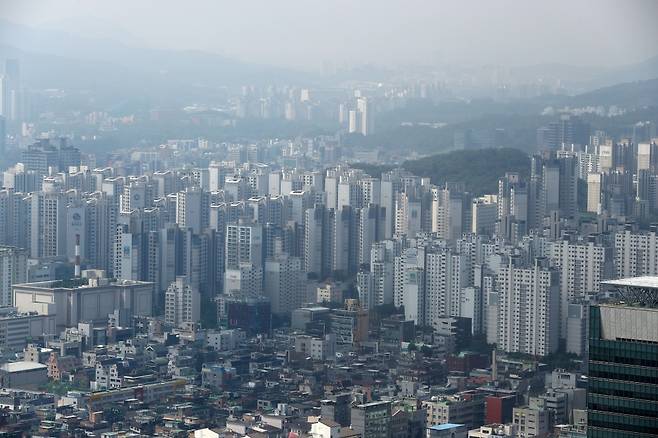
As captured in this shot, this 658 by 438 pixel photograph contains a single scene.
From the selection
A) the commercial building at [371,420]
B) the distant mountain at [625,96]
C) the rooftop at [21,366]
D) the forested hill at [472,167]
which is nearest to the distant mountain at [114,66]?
the forested hill at [472,167]

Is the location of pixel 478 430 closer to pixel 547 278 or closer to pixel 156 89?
pixel 547 278

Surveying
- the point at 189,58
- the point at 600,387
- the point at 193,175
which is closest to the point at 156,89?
the point at 189,58

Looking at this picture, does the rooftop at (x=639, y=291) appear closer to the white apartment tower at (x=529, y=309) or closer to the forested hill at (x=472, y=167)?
the white apartment tower at (x=529, y=309)

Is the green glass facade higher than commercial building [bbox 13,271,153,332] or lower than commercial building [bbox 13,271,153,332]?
higher

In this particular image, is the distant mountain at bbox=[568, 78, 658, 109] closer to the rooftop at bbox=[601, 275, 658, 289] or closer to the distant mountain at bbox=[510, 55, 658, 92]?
the distant mountain at bbox=[510, 55, 658, 92]

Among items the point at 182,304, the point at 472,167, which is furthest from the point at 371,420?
the point at 472,167

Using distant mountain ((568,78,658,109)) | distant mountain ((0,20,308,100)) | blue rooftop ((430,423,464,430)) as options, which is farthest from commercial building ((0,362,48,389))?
distant mountain ((0,20,308,100))

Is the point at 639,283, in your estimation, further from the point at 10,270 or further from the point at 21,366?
the point at 10,270
